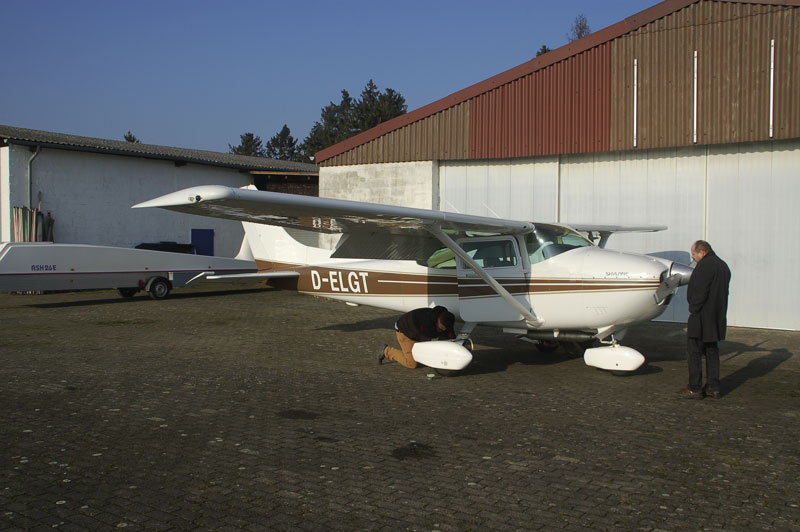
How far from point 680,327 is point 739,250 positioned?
6.35 feet

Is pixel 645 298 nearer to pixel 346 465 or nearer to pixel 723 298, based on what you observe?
pixel 723 298

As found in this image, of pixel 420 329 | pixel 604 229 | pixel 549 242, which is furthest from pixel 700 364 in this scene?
pixel 604 229

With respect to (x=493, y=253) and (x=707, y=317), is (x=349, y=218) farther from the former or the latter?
(x=707, y=317)

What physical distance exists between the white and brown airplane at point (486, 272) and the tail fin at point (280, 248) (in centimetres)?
106

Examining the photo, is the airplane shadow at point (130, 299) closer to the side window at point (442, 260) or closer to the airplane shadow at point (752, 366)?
the side window at point (442, 260)

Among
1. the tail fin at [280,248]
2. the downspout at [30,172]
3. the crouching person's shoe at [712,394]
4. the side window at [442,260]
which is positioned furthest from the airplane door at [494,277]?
the downspout at [30,172]

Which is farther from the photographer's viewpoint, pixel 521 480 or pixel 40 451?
pixel 40 451

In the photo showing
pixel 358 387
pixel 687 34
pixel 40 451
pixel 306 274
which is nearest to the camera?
pixel 40 451

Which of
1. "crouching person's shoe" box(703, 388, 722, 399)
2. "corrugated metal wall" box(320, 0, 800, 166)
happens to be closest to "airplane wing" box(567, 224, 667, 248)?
"corrugated metal wall" box(320, 0, 800, 166)

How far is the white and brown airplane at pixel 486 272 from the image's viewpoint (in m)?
7.41

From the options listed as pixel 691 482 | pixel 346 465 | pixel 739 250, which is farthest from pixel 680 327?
pixel 346 465

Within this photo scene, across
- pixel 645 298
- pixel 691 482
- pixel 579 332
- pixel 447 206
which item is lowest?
pixel 691 482

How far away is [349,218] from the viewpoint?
25.4ft

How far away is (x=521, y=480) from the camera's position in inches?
172
